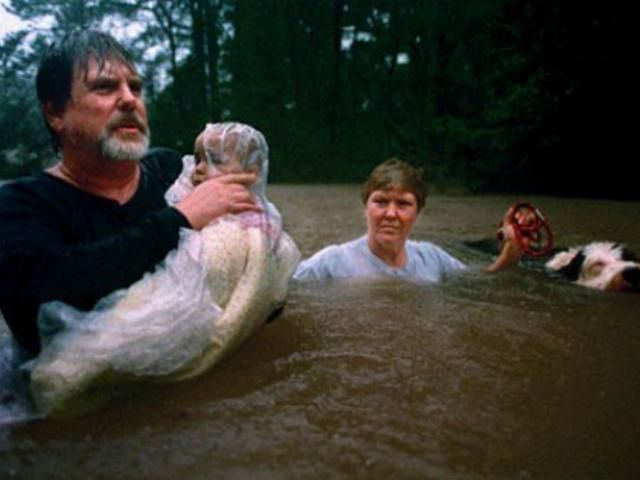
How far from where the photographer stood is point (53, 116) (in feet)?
7.46

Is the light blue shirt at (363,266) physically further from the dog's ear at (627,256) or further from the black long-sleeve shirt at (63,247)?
the black long-sleeve shirt at (63,247)

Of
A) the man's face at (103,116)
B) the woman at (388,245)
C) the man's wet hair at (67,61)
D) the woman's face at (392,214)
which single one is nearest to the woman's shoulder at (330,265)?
the woman at (388,245)

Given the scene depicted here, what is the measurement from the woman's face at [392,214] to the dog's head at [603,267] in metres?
1.16

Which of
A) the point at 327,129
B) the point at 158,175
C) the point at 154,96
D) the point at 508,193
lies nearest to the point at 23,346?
the point at 158,175

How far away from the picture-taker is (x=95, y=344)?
1727 mm

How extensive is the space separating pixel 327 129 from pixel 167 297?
25.8 m

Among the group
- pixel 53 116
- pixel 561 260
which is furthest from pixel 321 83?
pixel 53 116

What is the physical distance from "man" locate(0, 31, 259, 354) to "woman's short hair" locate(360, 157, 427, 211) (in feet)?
6.07

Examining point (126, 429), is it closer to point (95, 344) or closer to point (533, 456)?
point (95, 344)

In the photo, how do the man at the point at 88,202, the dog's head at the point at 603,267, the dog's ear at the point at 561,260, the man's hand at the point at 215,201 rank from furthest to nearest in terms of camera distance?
the dog's ear at the point at 561,260, the dog's head at the point at 603,267, the man's hand at the point at 215,201, the man at the point at 88,202

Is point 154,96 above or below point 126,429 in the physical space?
above

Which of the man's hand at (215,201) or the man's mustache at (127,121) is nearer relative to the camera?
the man's hand at (215,201)

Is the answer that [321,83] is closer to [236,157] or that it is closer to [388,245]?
[388,245]

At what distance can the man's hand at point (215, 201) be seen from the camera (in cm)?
204
